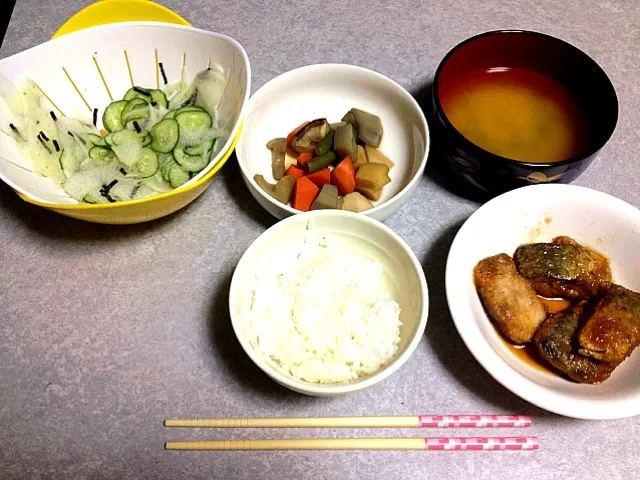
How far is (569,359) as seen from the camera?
1440mm

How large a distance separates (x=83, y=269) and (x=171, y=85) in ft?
2.21

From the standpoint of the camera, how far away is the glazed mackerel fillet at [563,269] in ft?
5.23

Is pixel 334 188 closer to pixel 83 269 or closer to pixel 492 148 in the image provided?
pixel 492 148

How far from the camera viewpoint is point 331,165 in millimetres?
1872

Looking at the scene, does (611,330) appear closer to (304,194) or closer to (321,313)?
(321,313)

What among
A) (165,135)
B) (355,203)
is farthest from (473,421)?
(165,135)

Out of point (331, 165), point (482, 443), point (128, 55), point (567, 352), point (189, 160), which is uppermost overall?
point (128, 55)

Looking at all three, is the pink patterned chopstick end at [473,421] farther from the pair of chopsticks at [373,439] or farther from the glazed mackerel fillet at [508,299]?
the glazed mackerel fillet at [508,299]

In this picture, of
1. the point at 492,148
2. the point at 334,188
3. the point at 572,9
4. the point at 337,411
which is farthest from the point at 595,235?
the point at 572,9

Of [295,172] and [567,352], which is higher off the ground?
[295,172]

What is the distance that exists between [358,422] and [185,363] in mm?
514

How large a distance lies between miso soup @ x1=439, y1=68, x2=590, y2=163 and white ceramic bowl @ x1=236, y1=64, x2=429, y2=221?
152 mm

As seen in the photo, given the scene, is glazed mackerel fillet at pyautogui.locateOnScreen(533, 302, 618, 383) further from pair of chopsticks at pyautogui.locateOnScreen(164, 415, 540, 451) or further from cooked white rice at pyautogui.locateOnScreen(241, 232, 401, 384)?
cooked white rice at pyautogui.locateOnScreen(241, 232, 401, 384)

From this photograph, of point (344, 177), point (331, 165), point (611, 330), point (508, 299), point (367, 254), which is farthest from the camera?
point (331, 165)
